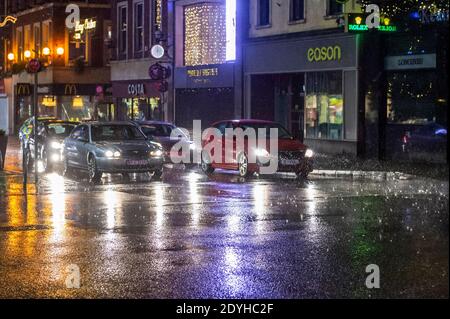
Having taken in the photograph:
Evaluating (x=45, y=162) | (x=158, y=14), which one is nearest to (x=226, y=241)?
(x=45, y=162)

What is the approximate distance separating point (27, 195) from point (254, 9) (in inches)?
814

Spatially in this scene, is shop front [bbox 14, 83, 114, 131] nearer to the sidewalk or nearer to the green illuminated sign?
the green illuminated sign

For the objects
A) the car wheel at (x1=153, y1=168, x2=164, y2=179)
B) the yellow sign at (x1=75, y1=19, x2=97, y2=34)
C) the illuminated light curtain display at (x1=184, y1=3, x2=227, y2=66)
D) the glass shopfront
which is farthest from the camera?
the yellow sign at (x1=75, y1=19, x2=97, y2=34)

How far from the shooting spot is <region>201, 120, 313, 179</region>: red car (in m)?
23.5

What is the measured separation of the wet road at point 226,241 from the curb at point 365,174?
335 cm

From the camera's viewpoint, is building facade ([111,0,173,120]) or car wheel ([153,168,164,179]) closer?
car wheel ([153,168,164,179])

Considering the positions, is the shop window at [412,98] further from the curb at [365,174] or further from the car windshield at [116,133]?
the car windshield at [116,133]

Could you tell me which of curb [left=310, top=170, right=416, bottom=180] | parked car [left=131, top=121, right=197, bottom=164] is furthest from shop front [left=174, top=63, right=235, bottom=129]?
curb [left=310, top=170, right=416, bottom=180]

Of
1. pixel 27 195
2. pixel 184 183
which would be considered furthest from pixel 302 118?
pixel 27 195

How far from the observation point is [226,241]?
39.1ft

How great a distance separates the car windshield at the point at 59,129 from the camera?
29516 mm

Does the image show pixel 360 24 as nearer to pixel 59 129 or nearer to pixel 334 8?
pixel 334 8

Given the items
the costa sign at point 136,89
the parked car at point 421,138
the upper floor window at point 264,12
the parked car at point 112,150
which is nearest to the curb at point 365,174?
Answer: the parked car at point 421,138

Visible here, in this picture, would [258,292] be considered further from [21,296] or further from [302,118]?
[302,118]
